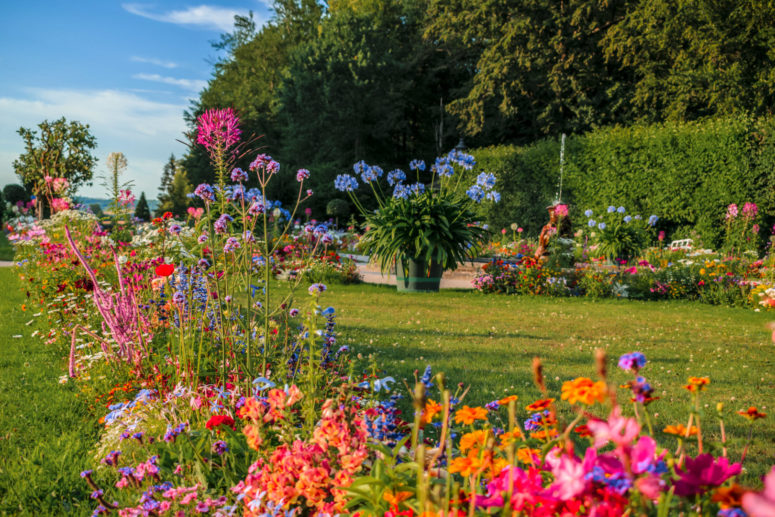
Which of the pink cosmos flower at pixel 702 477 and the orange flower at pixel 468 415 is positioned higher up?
the pink cosmos flower at pixel 702 477

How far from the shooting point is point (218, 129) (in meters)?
2.76

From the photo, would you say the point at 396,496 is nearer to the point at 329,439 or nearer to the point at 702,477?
the point at 329,439

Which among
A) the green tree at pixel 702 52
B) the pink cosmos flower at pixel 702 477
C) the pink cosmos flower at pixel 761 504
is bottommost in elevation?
the pink cosmos flower at pixel 702 477

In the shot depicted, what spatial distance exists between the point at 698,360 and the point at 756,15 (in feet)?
46.2

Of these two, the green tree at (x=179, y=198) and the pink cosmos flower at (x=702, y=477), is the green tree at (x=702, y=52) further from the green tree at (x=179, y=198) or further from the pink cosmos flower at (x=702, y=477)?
the green tree at (x=179, y=198)

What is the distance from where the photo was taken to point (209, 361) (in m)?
3.28

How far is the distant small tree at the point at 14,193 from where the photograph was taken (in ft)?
74.7

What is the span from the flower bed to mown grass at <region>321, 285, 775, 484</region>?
0.24 metres

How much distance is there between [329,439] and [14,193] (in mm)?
26402

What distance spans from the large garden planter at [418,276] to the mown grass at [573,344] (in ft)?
1.17

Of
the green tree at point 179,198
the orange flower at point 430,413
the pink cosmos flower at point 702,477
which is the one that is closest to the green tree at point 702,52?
the orange flower at point 430,413

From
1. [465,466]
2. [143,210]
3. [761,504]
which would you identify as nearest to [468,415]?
[465,466]

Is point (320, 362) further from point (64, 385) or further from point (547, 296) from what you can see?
point (547, 296)

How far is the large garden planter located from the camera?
8.38 m
